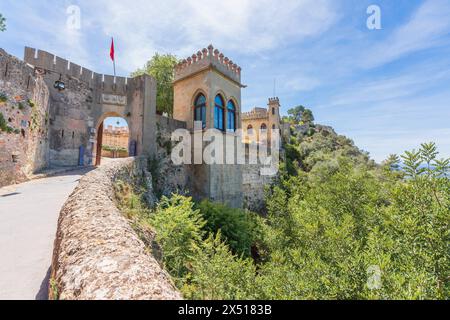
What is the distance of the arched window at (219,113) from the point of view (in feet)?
44.2

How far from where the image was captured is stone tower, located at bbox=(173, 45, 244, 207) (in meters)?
13.0

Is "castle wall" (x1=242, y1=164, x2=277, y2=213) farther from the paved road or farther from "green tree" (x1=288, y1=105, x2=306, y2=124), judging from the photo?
"green tree" (x1=288, y1=105, x2=306, y2=124)

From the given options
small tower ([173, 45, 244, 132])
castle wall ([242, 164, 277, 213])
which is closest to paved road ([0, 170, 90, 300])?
small tower ([173, 45, 244, 132])

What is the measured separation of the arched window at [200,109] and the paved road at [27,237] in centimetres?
807

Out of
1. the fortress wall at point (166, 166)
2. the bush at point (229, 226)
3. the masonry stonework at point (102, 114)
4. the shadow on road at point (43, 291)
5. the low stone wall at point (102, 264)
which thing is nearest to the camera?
the low stone wall at point (102, 264)

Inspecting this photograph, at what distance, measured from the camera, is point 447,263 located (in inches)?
139

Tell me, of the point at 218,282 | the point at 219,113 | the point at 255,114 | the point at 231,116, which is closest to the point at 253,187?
the point at 231,116

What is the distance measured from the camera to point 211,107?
12891 mm

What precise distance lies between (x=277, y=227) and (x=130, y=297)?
10.7 m

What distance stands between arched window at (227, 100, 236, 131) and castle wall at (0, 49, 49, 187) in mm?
10071

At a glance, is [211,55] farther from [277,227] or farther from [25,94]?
[277,227]

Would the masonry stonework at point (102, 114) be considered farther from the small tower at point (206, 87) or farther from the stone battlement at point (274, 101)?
the stone battlement at point (274, 101)

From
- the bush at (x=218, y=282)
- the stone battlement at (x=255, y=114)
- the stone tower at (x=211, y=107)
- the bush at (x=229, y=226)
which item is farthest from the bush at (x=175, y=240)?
the stone battlement at (x=255, y=114)

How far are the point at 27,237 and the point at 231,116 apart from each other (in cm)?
1262
